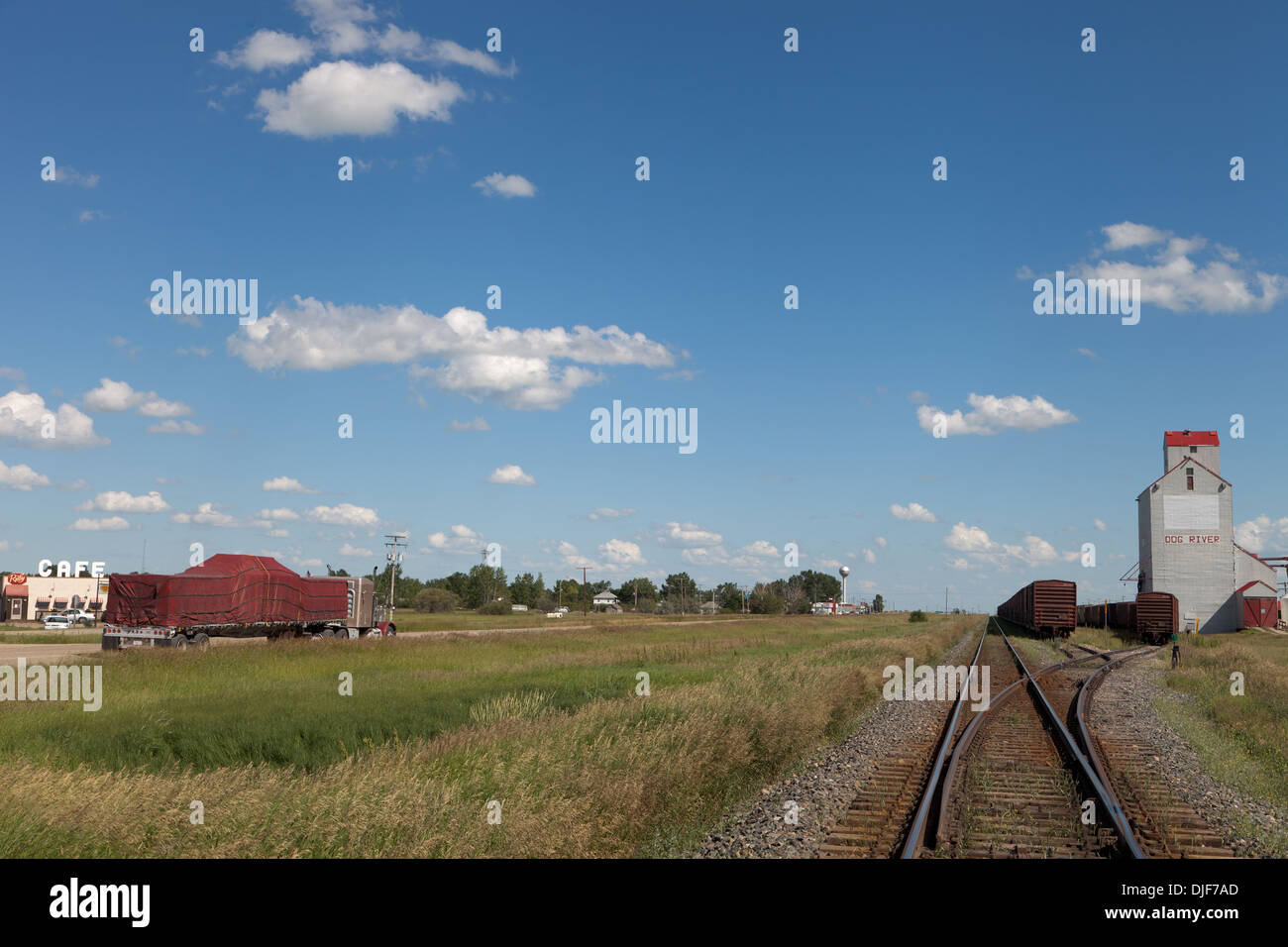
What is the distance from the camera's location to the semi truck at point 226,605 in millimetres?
34531

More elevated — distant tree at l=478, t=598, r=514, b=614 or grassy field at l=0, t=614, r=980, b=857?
grassy field at l=0, t=614, r=980, b=857

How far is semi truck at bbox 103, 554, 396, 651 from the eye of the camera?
3453cm

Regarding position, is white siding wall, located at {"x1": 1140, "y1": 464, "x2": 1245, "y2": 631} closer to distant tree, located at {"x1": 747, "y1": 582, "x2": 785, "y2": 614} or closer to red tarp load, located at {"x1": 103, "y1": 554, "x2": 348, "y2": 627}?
red tarp load, located at {"x1": 103, "y1": 554, "x2": 348, "y2": 627}

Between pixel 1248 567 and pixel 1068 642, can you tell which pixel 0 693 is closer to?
pixel 1068 642

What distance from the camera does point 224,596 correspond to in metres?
37.1

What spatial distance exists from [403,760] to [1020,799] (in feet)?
25.2

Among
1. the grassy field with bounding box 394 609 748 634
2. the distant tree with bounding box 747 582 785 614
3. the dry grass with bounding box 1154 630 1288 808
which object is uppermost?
the dry grass with bounding box 1154 630 1288 808

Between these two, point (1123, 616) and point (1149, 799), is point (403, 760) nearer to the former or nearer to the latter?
point (1149, 799)

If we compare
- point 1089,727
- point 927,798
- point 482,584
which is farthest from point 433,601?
point 927,798

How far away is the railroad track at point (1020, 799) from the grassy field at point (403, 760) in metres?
1.82

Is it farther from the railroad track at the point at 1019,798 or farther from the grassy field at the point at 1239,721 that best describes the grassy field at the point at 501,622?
the railroad track at the point at 1019,798

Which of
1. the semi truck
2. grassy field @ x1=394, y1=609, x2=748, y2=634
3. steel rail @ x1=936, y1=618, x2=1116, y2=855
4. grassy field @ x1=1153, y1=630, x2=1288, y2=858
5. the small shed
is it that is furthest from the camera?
grassy field @ x1=394, y1=609, x2=748, y2=634

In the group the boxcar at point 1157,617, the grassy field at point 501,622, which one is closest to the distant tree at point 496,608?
the grassy field at point 501,622

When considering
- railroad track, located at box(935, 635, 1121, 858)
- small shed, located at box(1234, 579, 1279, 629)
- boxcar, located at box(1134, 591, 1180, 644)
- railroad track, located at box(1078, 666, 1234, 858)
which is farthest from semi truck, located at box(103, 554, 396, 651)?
small shed, located at box(1234, 579, 1279, 629)
